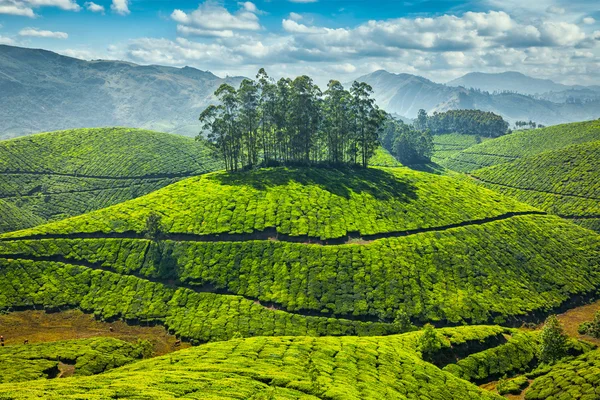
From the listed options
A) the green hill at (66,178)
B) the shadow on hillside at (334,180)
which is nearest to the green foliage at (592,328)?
the shadow on hillside at (334,180)

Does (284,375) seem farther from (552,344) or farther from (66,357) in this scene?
(552,344)

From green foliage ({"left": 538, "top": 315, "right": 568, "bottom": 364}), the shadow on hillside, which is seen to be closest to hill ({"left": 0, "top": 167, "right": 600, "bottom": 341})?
the shadow on hillside

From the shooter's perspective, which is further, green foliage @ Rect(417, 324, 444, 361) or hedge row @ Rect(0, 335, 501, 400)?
green foliage @ Rect(417, 324, 444, 361)

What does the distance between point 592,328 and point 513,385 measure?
32430 millimetres

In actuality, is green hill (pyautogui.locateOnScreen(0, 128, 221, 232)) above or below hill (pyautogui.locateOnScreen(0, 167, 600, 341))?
above

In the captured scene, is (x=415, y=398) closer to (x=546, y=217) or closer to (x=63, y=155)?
(x=546, y=217)

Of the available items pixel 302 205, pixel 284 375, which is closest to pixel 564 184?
pixel 302 205

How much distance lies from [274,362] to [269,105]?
339 ft

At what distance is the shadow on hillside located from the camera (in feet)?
411

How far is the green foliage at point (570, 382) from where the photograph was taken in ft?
192

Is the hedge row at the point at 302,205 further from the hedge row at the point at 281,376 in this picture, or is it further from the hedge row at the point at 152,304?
the hedge row at the point at 281,376

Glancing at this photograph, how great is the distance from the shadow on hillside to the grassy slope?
5974 cm

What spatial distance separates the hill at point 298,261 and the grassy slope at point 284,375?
52.3ft

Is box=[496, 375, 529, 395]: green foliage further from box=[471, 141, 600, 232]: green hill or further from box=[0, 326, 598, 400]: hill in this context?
box=[471, 141, 600, 232]: green hill
